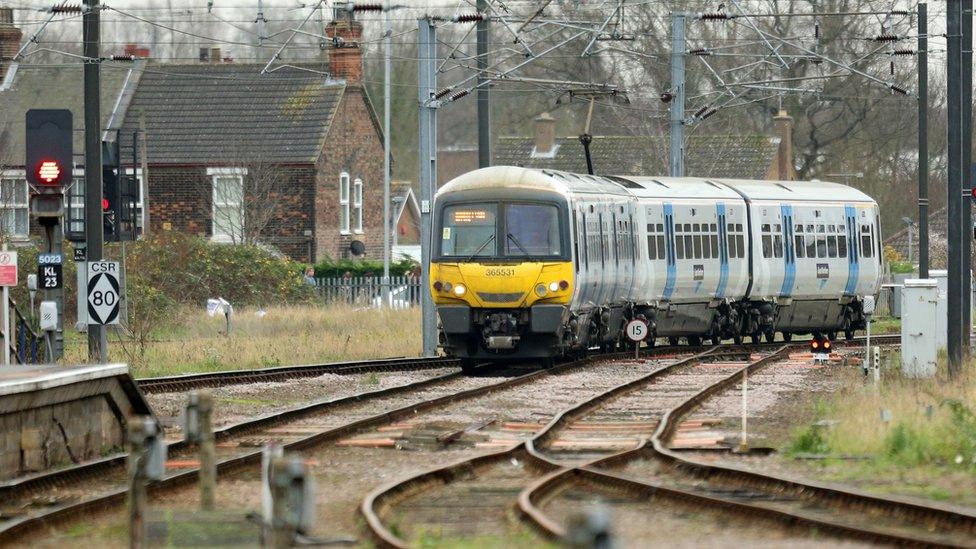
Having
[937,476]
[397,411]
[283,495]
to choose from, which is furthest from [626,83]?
[283,495]

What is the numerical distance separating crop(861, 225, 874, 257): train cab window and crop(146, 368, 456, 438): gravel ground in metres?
13.6

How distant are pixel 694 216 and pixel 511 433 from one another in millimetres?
16001

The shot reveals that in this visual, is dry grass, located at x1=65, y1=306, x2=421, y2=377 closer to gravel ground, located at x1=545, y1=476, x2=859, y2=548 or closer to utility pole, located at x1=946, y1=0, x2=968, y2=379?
utility pole, located at x1=946, y1=0, x2=968, y2=379

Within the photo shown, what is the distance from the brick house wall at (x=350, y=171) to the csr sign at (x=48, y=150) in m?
29.1

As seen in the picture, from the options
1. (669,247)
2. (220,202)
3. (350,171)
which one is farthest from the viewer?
(350,171)

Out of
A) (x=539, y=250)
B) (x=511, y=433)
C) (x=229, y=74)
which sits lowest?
(x=511, y=433)

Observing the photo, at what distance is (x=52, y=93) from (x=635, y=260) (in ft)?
89.1

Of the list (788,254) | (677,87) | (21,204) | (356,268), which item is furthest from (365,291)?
(788,254)

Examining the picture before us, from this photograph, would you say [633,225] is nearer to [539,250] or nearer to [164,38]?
[539,250]

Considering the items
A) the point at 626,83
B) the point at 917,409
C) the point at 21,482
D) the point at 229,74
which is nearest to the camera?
the point at 21,482

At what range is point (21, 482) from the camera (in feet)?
41.1

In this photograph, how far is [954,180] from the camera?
855 inches

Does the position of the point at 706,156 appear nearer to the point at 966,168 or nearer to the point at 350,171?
the point at 350,171

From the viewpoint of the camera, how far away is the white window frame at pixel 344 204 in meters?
51.2
